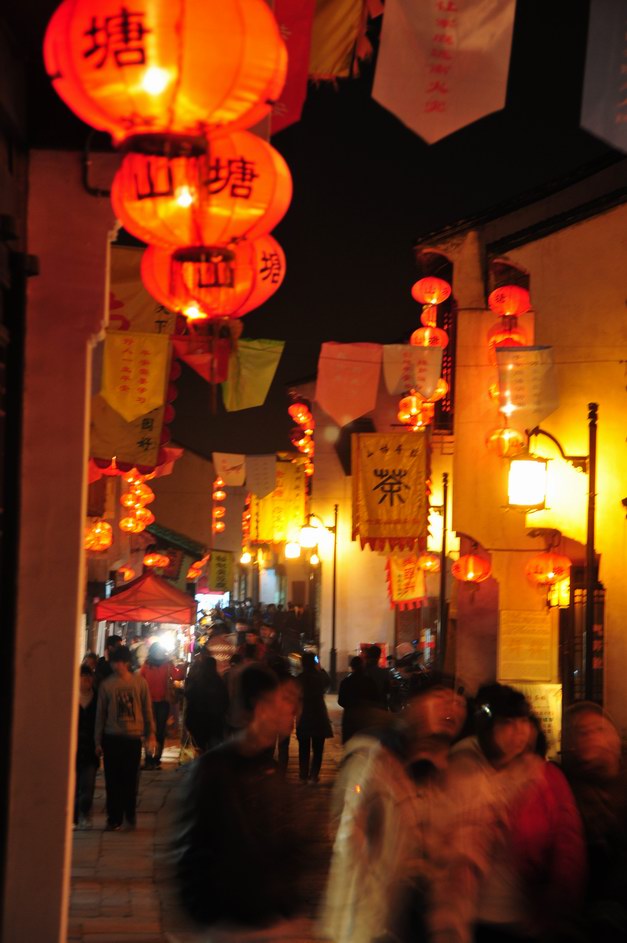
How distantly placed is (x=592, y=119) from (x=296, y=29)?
300cm

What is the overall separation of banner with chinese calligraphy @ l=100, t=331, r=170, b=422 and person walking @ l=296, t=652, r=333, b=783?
5.44 m

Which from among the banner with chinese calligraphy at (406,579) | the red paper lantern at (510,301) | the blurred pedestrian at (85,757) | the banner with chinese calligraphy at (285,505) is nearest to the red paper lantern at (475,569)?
the red paper lantern at (510,301)

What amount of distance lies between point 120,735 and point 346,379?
6.40 m

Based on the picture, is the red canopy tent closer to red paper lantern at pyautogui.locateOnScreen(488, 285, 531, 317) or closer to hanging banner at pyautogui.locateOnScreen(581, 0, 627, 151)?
red paper lantern at pyautogui.locateOnScreen(488, 285, 531, 317)

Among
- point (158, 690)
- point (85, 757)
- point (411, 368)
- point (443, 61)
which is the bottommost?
point (85, 757)

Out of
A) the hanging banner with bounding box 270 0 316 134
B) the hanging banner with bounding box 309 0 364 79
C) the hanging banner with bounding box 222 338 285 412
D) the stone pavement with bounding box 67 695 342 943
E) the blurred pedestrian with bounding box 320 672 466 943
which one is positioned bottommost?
the stone pavement with bounding box 67 695 342 943

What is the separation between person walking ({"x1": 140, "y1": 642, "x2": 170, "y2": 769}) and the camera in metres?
20.5

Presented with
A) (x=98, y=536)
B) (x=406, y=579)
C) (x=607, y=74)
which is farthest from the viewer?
(x=406, y=579)

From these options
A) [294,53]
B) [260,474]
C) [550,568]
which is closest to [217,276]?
[294,53]

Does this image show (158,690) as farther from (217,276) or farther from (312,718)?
(217,276)

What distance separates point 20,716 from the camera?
6.32 meters

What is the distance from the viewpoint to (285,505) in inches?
1548

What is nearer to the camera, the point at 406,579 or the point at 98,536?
the point at 98,536

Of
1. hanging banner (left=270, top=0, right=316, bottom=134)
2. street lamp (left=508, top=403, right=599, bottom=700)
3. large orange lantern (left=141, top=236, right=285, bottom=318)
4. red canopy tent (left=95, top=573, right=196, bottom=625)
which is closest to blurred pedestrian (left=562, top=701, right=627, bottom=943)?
large orange lantern (left=141, top=236, right=285, bottom=318)
